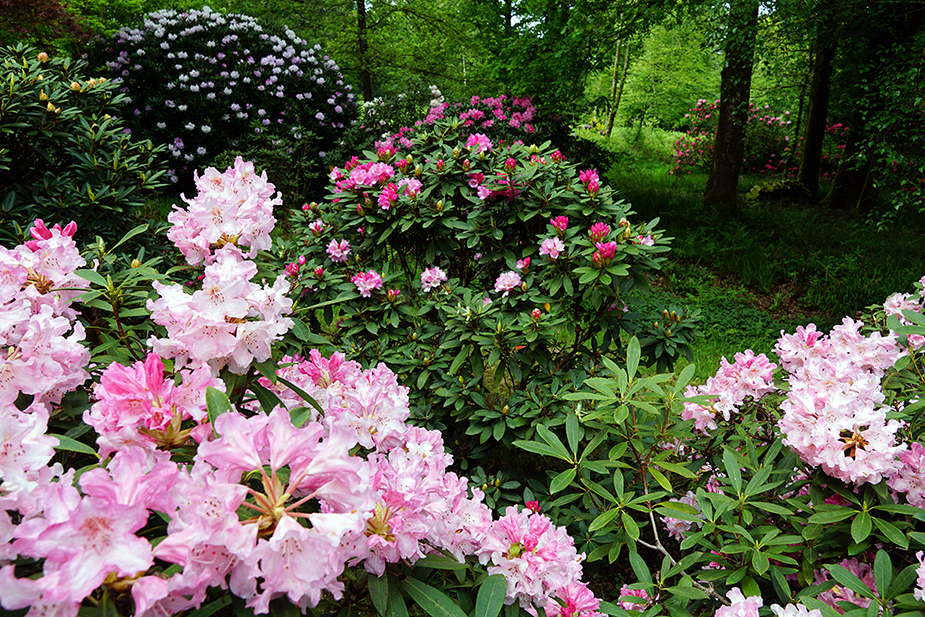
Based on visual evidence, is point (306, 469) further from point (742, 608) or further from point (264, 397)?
point (742, 608)

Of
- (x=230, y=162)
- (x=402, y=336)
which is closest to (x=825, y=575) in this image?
(x=402, y=336)

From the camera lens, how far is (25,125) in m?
2.30

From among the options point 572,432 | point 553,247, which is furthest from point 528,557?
point 553,247

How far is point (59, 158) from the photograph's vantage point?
9.01 feet

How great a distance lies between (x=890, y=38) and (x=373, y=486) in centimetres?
754

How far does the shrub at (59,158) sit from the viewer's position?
7.81ft

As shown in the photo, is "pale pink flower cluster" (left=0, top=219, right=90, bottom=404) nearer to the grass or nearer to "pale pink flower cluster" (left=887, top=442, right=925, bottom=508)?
"pale pink flower cluster" (left=887, top=442, right=925, bottom=508)

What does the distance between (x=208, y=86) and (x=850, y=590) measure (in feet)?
28.1

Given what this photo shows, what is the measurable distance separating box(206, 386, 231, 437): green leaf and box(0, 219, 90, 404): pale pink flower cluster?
33 centimetres

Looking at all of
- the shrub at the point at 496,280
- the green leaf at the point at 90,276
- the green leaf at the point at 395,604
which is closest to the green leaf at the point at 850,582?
the green leaf at the point at 395,604

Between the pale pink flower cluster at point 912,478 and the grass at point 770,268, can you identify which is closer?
the pale pink flower cluster at point 912,478

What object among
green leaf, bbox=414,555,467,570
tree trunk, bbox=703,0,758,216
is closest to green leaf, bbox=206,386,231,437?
green leaf, bbox=414,555,467,570

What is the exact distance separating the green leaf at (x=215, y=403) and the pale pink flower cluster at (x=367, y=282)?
1.85 meters

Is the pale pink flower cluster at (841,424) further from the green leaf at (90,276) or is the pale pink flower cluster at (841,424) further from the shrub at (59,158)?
the shrub at (59,158)
